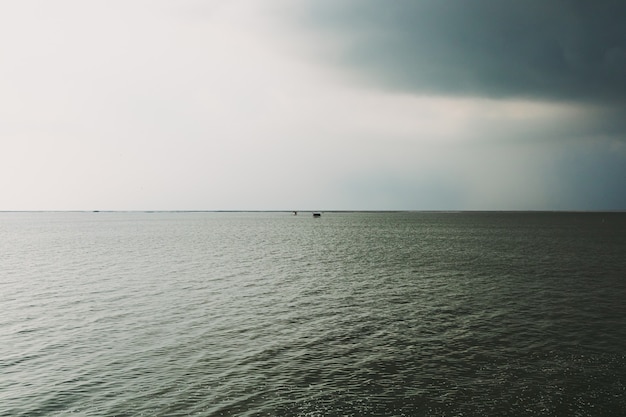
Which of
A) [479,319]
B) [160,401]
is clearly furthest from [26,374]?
[479,319]

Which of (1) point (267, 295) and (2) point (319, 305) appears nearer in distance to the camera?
(2) point (319, 305)

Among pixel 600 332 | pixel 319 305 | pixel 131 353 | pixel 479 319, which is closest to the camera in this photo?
pixel 131 353

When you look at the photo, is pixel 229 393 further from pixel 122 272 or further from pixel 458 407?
pixel 122 272

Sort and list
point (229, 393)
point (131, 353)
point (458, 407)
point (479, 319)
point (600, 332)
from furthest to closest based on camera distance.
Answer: point (479, 319), point (600, 332), point (131, 353), point (229, 393), point (458, 407)

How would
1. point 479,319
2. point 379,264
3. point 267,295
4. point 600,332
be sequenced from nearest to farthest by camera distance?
point 600,332 → point 479,319 → point 267,295 → point 379,264

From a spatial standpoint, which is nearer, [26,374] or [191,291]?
[26,374]

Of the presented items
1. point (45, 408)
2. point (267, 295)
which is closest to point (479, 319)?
point (267, 295)

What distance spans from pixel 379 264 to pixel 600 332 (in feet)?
148

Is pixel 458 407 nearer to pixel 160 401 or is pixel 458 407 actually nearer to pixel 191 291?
pixel 160 401

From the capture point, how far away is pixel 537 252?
93.9 meters

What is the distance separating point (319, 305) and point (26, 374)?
25.1m

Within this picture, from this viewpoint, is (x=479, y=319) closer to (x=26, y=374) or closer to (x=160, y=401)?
(x=160, y=401)

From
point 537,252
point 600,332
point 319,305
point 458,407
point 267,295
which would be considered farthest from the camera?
point 537,252

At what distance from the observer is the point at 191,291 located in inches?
1957
